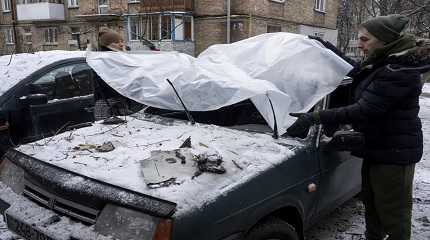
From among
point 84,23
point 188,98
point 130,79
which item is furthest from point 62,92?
point 84,23

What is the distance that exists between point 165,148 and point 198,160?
412mm

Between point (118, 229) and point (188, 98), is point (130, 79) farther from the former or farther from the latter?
point (118, 229)

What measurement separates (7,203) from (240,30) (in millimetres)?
18357

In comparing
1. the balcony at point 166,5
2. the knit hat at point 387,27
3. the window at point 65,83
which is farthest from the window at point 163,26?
the knit hat at point 387,27

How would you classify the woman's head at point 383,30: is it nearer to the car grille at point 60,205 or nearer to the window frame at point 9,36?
the car grille at point 60,205

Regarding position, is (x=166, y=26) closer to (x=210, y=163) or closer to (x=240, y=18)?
(x=240, y=18)

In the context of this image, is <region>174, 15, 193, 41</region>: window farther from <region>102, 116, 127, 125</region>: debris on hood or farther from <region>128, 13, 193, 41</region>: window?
<region>102, 116, 127, 125</region>: debris on hood

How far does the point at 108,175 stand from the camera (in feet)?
7.16

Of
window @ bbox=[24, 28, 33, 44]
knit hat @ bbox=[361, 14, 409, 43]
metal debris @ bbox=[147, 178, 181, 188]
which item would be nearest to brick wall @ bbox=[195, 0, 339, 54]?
window @ bbox=[24, 28, 33, 44]

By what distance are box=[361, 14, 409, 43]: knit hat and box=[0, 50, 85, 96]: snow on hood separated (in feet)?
12.3

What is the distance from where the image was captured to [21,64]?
476 centimetres


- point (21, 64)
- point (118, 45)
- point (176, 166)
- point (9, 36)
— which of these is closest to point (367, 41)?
point (176, 166)

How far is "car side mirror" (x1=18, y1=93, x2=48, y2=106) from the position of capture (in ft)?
13.9

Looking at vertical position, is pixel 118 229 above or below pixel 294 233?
above
